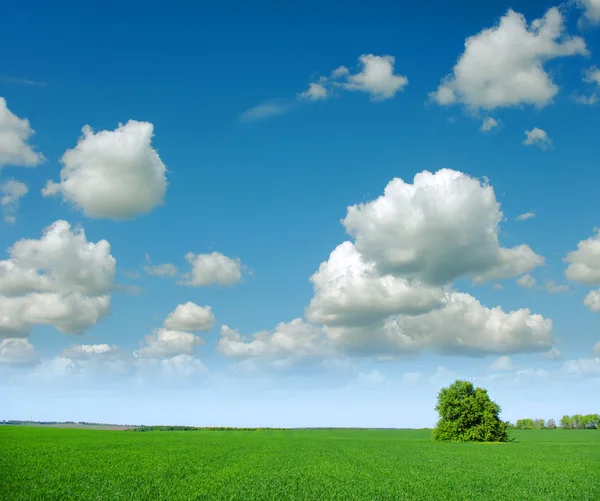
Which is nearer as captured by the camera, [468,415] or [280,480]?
[280,480]

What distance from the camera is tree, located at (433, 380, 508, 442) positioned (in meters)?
89.2

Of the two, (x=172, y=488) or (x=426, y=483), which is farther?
(x=426, y=483)

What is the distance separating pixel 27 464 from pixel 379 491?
27508mm

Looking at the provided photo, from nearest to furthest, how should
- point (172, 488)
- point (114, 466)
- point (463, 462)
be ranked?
point (172, 488) → point (114, 466) → point (463, 462)

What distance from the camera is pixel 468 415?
9044 centimetres

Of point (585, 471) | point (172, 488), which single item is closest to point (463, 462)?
point (585, 471)

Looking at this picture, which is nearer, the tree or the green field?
the green field

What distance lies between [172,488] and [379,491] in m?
11.7

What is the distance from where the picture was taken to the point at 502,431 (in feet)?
298

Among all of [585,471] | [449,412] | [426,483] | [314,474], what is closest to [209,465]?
[314,474]

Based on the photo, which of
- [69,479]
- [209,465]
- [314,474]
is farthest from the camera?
[209,465]

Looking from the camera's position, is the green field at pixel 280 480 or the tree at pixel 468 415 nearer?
the green field at pixel 280 480

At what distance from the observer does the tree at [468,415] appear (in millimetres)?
89250

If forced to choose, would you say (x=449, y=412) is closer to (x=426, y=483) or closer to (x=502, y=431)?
(x=502, y=431)
